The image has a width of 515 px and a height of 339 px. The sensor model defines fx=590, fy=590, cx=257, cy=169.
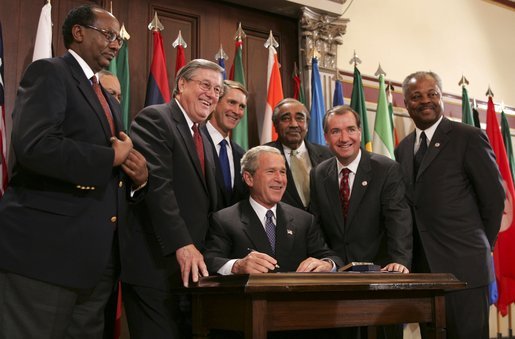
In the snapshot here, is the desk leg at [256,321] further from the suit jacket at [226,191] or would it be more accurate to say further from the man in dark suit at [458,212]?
the man in dark suit at [458,212]

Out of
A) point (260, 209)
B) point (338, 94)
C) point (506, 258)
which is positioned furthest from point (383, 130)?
point (260, 209)

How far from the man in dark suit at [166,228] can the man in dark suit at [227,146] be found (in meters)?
0.39

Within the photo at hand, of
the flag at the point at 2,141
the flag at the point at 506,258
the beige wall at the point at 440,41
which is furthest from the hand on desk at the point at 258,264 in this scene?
the flag at the point at 506,258

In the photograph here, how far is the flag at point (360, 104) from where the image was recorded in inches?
210

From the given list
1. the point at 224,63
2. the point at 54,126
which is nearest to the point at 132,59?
the point at 224,63

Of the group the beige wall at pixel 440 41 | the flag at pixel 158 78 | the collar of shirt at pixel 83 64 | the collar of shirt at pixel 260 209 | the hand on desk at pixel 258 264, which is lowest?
the hand on desk at pixel 258 264

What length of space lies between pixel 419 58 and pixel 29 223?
17.1 ft

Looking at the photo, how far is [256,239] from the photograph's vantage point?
279cm

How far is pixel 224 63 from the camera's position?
5012 millimetres

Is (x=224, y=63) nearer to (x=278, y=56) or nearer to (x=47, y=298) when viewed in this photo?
(x=278, y=56)

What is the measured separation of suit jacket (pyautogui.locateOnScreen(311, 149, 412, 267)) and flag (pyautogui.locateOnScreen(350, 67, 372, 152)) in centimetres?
211

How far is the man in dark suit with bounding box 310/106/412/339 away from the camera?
119 inches

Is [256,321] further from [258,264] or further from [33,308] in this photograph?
[33,308]

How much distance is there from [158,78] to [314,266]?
7.82 feet
